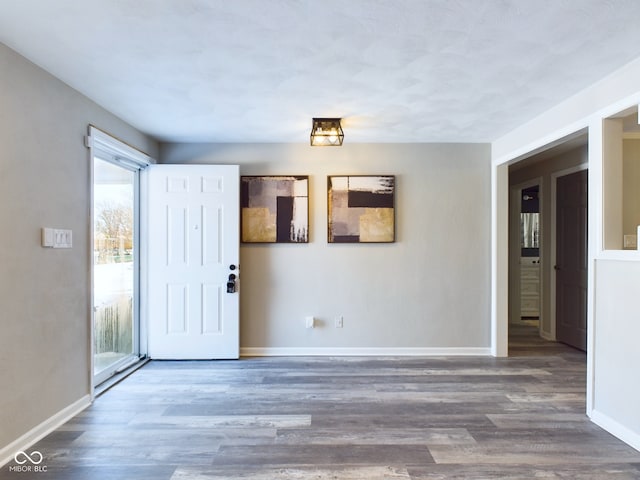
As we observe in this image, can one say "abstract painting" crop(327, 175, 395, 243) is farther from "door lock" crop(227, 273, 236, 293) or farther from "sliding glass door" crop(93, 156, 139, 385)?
"sliding glass door" crop(93, 156, 139, 385)

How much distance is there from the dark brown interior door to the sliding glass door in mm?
4905

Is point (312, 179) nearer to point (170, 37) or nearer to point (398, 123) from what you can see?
point (398, 123)

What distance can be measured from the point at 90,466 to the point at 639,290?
3.30 m

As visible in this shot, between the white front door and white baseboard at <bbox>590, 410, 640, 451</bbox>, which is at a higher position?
the white front door

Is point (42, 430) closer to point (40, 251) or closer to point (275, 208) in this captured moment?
point (40, 251)

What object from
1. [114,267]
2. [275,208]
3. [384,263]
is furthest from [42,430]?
[384,263]

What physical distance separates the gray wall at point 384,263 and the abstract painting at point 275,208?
0.30 ft

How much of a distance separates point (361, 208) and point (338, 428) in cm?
220

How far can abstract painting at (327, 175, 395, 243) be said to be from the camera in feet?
12.4

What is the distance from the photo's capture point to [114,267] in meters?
3.24

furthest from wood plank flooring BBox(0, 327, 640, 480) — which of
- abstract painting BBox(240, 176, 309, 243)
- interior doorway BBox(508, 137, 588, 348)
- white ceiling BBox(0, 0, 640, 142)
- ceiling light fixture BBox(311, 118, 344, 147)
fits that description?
white ceiling BBox(0, 0, 640, 142)

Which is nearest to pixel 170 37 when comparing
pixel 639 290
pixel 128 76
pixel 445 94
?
pixel 128 76

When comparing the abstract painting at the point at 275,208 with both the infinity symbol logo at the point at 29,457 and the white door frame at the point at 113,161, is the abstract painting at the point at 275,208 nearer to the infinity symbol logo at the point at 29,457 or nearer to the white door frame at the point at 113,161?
the white door frame at the point at 113,161

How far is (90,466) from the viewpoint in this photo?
1910 mm
